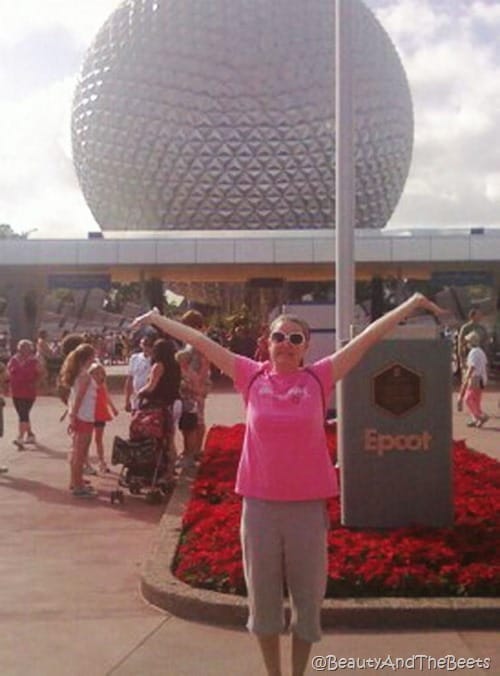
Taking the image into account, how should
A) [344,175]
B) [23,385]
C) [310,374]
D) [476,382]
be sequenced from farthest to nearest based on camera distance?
[476,382]
[23,385]
[344,175]
[310,374]

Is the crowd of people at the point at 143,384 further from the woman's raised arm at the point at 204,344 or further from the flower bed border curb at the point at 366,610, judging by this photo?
the woman's raised arm at the point at 204,344

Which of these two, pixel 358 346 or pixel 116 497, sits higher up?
pixel 358 346

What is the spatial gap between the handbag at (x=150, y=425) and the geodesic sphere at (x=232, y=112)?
2727 centimetres

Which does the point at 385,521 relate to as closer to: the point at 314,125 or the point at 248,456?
the point at 248,456

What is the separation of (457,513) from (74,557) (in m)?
2.82

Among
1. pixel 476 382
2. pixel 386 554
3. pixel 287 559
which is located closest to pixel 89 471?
pixel 386 554

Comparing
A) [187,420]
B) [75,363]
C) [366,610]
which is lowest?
[366,610]

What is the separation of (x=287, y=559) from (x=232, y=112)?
3370 cm

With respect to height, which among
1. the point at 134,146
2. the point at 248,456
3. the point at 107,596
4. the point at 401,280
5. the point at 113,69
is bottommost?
the point at 107,596

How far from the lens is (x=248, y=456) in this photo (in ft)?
17.4

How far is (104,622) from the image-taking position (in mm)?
→ 6609

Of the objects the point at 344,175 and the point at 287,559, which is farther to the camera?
the point at 344,175

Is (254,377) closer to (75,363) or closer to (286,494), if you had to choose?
(286,494)

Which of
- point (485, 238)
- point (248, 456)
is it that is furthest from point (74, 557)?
point (485, 238)
